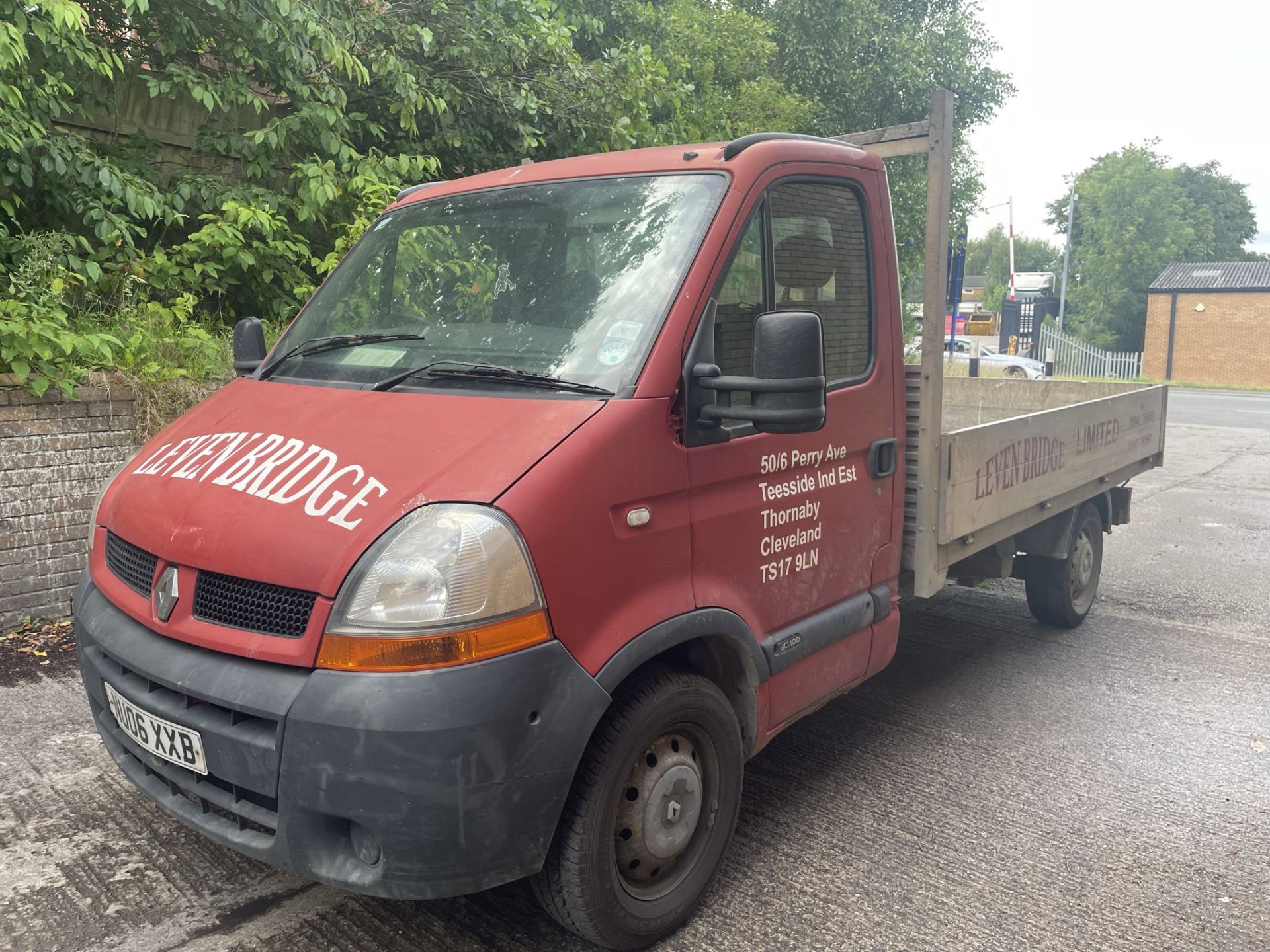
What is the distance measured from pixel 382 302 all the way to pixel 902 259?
1411 cm

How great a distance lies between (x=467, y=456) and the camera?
8.00 ft

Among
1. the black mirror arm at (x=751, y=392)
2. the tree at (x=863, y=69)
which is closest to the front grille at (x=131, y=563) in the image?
the black mirror arm at (x=751, y=392)

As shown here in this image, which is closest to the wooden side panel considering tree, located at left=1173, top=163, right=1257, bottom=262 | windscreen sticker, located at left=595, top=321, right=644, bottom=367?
windscreen sticker, located at left=595, top=321, right=644, bottom=367

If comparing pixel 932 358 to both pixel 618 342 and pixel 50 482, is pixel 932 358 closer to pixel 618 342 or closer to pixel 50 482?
pixel 618 342

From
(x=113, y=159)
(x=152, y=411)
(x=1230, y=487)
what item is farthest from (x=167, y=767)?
(x=1230, y=487)

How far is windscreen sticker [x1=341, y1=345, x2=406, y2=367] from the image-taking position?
306 cm

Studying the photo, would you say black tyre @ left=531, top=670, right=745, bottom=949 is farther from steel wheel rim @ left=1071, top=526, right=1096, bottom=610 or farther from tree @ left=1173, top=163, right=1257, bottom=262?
tree @ left=1173, top=163, right=1257, bottom=262

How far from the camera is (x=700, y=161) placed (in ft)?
10.2

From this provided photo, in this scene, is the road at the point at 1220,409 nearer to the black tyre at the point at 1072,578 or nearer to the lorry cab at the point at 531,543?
the black tyre at the point at 1072,578

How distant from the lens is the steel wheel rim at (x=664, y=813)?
2.68 meters

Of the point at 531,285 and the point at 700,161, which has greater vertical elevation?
the point at 700,161

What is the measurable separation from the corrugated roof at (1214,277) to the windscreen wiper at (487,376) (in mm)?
45309

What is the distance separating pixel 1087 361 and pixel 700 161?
40686 millimetres

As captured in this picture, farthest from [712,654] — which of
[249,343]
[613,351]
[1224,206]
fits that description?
[1224,206]
